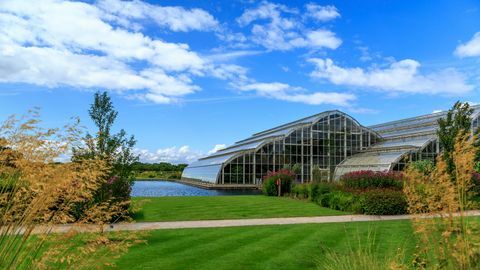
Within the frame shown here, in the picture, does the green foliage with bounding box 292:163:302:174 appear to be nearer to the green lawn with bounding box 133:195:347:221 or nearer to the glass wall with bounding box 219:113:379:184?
the glass wall with bounding box 219:113:379:184

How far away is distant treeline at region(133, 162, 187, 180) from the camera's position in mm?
62375

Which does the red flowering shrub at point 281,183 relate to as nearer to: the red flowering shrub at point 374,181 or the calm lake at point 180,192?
Result: the calm lake at point 180,192

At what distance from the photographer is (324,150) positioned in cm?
3906

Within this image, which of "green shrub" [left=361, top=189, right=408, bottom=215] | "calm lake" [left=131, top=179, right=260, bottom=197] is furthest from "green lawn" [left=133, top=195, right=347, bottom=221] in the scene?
"calm lake" [left=131, top=179, right=260, bottom=197]

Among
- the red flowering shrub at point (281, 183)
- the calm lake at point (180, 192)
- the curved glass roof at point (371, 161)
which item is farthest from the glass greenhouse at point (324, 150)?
the red flowering shrub at point (281, 183)

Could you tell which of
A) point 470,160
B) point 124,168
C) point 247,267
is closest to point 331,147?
point 124,168

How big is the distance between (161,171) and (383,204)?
56.0m

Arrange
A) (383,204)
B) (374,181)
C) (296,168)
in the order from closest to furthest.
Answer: (383,204)
(374,181)
(296,168)

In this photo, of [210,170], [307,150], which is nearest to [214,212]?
[307,150]

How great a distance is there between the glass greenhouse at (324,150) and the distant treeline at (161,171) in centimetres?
2123

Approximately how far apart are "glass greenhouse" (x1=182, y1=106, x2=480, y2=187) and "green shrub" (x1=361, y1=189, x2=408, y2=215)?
18.2m

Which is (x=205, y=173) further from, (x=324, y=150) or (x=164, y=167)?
(x=164, y=167)

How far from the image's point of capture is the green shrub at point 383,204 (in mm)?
14859

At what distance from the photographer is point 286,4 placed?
1390 centimetres
